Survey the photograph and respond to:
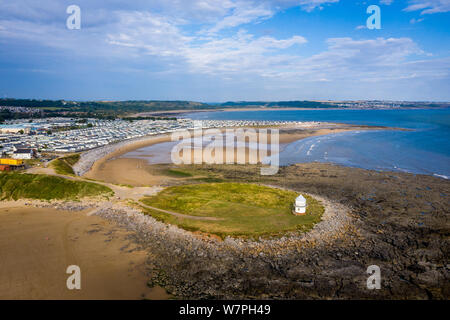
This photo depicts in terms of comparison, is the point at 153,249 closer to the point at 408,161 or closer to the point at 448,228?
the point at 448,228

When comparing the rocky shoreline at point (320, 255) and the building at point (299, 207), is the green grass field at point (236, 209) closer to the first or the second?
the building at point (299, 207)

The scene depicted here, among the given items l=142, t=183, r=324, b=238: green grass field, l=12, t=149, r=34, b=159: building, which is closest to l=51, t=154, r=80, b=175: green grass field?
l=12, t=149, r=34, b=159: building

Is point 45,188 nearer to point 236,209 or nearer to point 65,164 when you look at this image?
point 65,164

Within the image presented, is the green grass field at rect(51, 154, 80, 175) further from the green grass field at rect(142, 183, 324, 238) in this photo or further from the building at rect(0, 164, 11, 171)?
the green grass field at rect(142, 183, 324, 238)

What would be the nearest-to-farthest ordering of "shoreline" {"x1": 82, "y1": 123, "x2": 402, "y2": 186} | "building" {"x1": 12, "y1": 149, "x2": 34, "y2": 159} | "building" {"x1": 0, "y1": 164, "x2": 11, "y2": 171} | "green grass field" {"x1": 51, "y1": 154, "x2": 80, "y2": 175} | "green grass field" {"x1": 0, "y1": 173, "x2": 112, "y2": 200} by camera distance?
"green grass field" {"x1": 0, "y1": 173, "x2": 112, "y2": 200}, "building" {"x1": 0, "y1": 164, "x2": 11, "y2": 171}, "shoreline" {"x1": 82, "y1": 123, "x2": 402, "y2": 186}, "green grass field" {"x1": 51, "y1": 154, "x2": 80, "y2": 175}, "building" {"x1": 12, "y1": 149, "x2": 34, "y2": 159}

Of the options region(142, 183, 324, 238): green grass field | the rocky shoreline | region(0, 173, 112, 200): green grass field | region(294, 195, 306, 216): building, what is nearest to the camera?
the rocky shoreline
